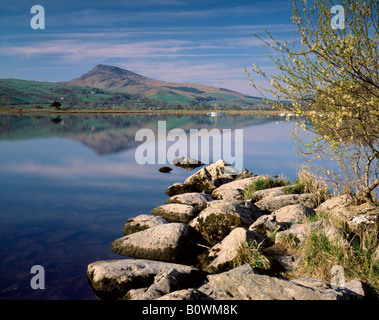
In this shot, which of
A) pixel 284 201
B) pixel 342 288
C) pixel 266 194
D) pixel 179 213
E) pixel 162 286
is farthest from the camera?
pixel 266 194

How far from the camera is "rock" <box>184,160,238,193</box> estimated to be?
21.5 meters

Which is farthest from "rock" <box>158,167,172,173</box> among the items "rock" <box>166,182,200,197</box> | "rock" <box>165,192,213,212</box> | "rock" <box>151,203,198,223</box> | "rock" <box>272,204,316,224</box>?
"rock" <box>272,204,316,224</box>

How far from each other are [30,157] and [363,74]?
38.1 m

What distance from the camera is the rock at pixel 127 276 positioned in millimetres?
9484

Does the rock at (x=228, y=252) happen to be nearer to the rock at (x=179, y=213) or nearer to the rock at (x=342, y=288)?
the rock at (x=342, y=288)

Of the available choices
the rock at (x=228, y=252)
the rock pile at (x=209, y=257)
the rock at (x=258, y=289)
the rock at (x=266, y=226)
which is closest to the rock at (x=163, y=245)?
the rock pile at (x=209, y=257)

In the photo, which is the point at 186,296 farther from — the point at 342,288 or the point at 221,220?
the point at 221,220

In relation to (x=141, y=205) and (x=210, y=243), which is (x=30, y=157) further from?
(x=210, y=243)

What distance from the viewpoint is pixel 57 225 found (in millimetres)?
16219

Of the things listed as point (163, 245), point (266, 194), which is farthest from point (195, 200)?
point (163, 245)

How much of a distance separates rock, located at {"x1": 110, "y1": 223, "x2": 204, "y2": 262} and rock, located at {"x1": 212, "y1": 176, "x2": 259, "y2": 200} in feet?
19.4

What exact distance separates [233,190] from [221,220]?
6251 mm

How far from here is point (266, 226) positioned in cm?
1140

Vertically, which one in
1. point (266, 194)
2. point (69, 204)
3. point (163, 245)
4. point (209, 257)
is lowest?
point (69, 204)
